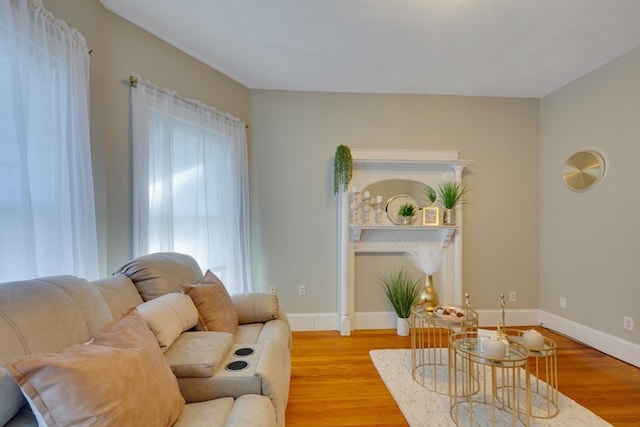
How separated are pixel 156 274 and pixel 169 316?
0.44m

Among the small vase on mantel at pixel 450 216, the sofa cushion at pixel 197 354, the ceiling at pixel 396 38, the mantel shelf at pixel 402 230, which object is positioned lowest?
the sofa cushion at pixel 197 354

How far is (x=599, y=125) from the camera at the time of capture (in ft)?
9.09

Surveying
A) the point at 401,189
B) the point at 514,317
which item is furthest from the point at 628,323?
the point at 401,189

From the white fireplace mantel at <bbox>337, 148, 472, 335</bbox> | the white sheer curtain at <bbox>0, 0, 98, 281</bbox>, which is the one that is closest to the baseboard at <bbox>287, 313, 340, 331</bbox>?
the white fireplace mantel at <bbox>337, 148, 472, 335</bbox>

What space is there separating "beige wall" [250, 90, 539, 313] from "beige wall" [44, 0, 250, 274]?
126 cm

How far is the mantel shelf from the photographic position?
3168 millimetres

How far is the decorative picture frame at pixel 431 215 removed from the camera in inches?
128

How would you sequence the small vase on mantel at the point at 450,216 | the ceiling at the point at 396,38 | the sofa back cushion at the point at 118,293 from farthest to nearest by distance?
the small vase on mantel at the point at 450,216 < the ceiling at the point at 396,38 < the sofa back cushion at the point at 118,293

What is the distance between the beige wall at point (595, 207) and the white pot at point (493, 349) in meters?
1.86

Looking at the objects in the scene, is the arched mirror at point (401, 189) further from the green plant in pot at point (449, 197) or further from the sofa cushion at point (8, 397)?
the sofa cushion at point (8, 397)

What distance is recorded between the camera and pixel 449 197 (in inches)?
125

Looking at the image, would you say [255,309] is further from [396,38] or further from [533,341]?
[396,38]

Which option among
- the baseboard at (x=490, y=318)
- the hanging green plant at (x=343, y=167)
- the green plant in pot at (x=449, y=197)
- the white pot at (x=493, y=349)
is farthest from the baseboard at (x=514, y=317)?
the hanging green plant at (x=343, y=167)

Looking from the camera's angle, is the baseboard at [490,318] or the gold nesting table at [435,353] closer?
the gold nesting table at [435,353]
